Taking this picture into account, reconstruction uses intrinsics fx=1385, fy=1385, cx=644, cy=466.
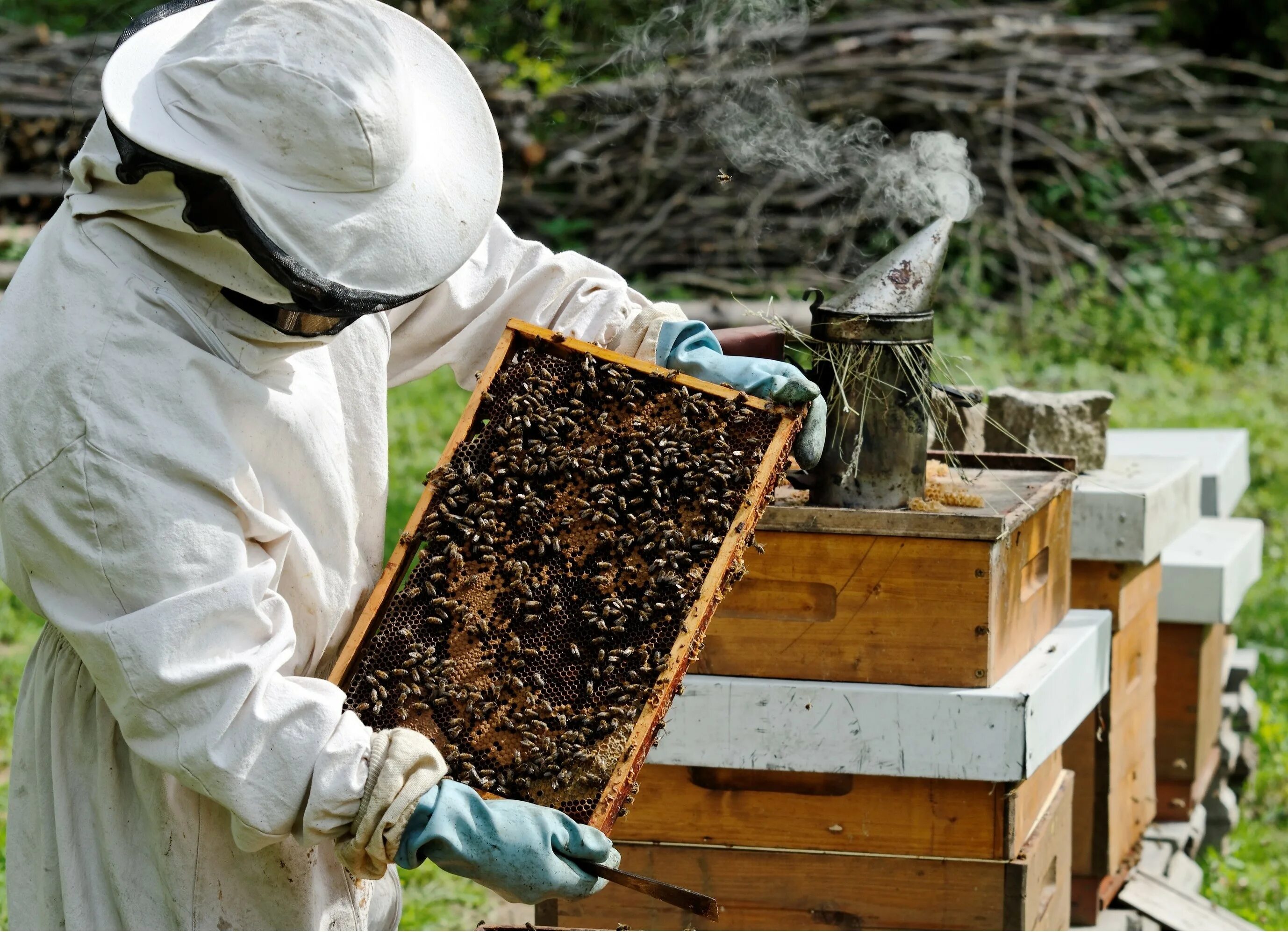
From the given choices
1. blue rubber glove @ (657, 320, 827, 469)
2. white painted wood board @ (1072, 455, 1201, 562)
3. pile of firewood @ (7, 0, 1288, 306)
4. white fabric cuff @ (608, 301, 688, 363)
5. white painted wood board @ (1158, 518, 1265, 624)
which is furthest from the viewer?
pile of firewood @ (7, 0, 1288, 306)

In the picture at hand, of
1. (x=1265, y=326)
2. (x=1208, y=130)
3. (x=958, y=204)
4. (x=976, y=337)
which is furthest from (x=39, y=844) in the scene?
(x=1208, y=130)

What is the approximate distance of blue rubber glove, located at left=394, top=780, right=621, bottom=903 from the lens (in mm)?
2035

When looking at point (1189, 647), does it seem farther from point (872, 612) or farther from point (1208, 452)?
point (872, 612)

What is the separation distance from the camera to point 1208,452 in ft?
17.0

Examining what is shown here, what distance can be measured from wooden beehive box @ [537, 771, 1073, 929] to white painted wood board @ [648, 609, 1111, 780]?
226 mm

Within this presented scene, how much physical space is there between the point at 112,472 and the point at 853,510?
1.57m

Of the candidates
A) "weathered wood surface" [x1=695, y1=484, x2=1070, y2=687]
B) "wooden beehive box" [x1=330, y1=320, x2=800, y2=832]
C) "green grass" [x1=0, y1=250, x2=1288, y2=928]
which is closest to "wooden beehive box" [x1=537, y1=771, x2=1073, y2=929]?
"weathered wood surface" [x1=695, y1=484, x2=1070, y2=687]

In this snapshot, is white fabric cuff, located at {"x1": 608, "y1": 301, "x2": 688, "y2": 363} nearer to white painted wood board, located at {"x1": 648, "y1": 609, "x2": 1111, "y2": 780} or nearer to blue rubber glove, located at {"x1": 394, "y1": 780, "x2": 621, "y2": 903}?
white painted wood board, located at {"x1": 648, "y1": 609, "x2": 1111, "y2": 780}

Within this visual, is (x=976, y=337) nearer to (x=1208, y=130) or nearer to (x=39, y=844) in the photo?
(x=1208, y=130)

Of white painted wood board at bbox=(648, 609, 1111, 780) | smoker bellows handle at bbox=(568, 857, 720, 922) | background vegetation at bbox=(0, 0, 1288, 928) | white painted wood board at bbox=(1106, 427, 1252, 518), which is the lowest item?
background vegetation at bbox=(0, 0, 1288, 928)

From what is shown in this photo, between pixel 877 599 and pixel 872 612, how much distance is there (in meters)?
0.03

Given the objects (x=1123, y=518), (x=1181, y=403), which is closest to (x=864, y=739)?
(x=1123, y=518)

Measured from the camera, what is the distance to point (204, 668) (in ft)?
6.42

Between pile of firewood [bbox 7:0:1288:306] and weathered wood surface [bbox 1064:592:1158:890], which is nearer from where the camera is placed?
weathered wood surface [bbox 1064:592:1158:890]
